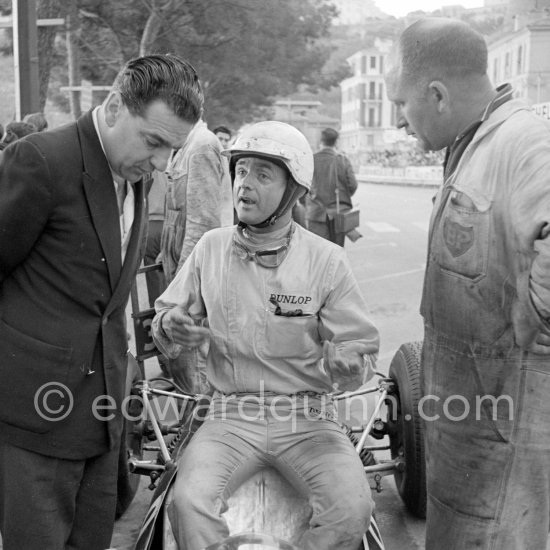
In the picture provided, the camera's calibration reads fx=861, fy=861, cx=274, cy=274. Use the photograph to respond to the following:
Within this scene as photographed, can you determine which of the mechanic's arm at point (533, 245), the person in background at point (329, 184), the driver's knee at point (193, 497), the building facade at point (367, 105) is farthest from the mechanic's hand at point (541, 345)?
the building facade at point (367, 105)

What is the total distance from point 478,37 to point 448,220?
0.58m

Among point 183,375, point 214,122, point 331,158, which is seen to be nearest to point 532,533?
point 183,375

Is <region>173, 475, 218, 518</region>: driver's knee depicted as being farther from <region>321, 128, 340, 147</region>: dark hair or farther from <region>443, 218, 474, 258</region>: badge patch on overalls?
<region>321, 128, 340, 147</region>: dark hair

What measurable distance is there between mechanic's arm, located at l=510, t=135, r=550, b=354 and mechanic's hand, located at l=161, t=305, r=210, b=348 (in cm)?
113

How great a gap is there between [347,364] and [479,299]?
2.18 feet

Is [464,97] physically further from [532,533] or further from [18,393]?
[18,393]

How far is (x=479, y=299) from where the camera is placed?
2.51 m

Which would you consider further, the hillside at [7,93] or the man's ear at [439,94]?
the hillside at [7,93]

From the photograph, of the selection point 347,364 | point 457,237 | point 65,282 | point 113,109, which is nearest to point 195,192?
point 347,364

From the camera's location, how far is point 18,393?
2625 millimetres

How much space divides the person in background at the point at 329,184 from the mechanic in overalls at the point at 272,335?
7564 mm

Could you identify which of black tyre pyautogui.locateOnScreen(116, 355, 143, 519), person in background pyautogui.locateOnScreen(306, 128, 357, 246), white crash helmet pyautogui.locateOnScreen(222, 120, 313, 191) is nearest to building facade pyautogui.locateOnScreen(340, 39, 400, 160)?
person in background pyautogui.locateOnScreen(306, 128, 357, 246)

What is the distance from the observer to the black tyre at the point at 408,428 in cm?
424

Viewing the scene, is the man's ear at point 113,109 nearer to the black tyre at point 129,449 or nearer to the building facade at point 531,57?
the black tyre at point 129,449
